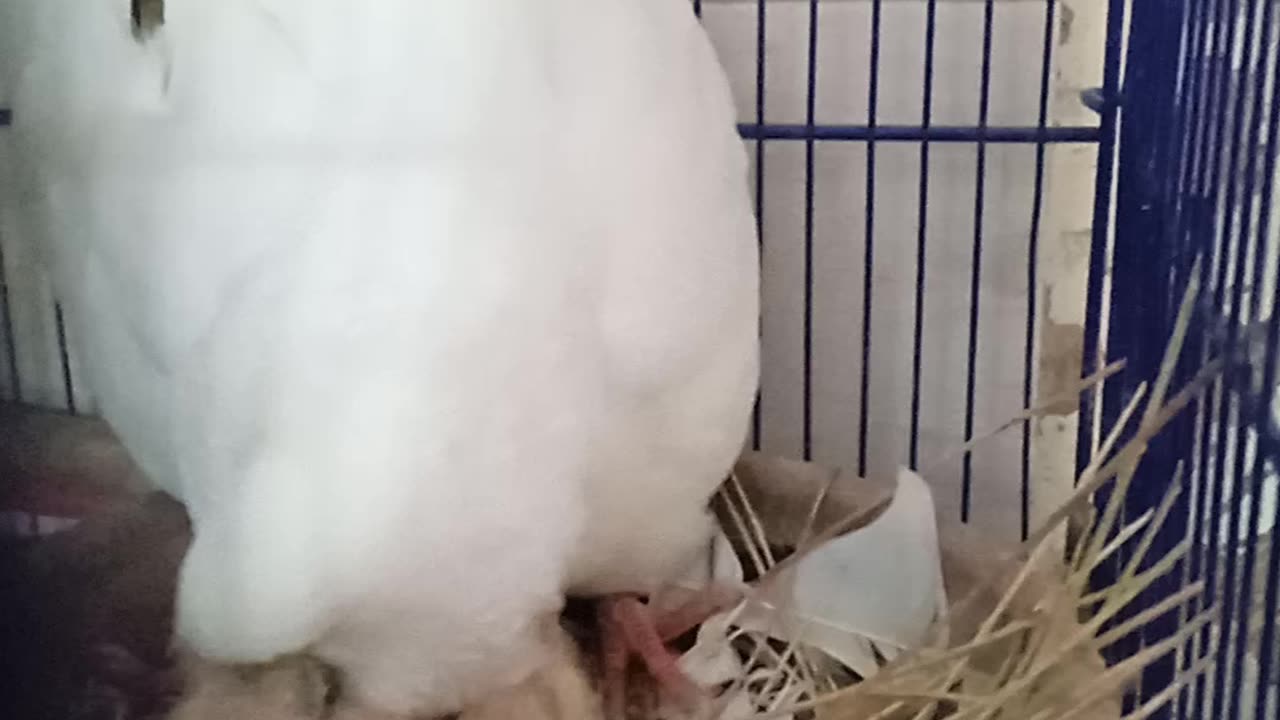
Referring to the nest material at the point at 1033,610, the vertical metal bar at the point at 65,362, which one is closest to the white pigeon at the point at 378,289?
the vertical metal bar at the point at 65,362

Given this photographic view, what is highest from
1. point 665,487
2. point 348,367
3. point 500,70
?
point 500,70

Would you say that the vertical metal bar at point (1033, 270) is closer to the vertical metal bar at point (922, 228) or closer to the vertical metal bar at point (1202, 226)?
the vertical metal bar at point (922, 228)

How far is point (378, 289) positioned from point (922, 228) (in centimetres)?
47

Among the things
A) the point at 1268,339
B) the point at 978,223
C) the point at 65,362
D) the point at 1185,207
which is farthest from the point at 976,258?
the point at 65,362

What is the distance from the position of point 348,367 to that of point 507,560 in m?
0.11

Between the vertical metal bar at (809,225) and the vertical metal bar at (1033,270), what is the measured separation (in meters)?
0.15

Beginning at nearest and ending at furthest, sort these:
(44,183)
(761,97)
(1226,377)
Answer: (1226,377)
(44,183)
(761,97)

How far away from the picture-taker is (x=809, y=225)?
0.90 metres

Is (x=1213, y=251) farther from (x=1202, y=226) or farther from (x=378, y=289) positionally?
(x=378, y=289)

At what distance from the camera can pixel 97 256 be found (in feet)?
2.02

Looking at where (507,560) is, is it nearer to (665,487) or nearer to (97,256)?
(665,487)

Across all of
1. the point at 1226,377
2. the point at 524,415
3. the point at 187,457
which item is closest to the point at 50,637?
the point at 187,457

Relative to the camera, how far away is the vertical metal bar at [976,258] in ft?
2.83

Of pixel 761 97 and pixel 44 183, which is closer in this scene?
pixel 44 183
